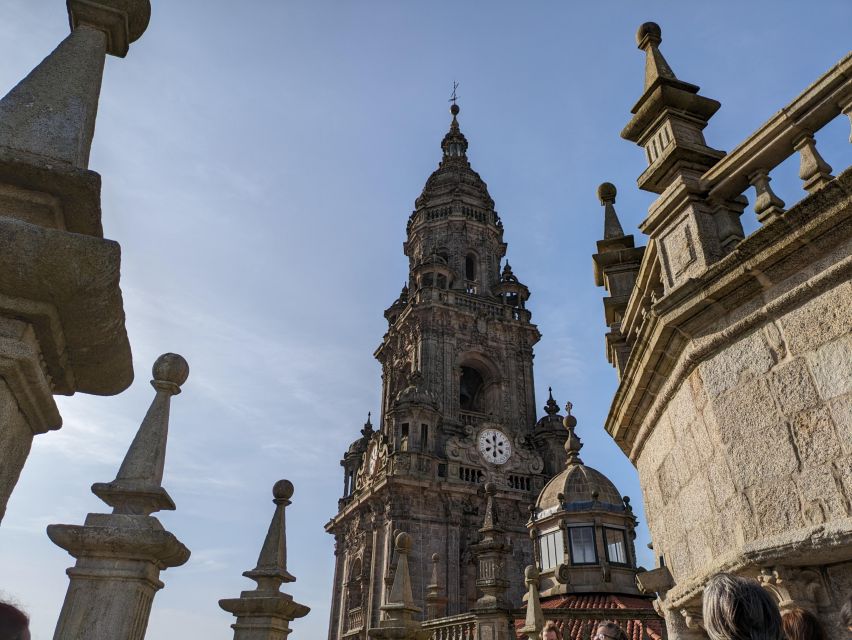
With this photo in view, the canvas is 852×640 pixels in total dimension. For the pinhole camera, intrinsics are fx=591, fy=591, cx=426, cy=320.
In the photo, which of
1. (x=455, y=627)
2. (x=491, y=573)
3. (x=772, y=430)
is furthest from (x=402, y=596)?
(x=455, y=627)

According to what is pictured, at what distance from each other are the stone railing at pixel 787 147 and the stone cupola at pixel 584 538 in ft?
52.8

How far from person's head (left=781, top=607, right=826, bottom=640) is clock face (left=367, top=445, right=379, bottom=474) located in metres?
30.2

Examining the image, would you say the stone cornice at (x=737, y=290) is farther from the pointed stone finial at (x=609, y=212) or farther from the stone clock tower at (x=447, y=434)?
the stone clock tower at (x=447, y=434)

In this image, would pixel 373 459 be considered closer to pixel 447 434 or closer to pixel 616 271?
pixel 447 434

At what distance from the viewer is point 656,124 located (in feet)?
17.1

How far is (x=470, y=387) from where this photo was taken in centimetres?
3662

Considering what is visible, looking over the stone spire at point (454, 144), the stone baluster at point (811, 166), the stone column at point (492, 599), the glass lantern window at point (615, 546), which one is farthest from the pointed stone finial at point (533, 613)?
the stone spire at point (454, 144)

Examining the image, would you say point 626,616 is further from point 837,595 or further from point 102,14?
point 102,14

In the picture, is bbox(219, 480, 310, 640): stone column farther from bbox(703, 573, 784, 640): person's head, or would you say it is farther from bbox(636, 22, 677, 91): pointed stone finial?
bbox(636, 22, 677, 91): pointed stone finial

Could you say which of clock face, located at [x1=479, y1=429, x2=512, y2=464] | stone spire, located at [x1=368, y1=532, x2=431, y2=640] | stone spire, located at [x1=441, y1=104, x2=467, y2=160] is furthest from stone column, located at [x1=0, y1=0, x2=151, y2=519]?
stone spire, located at [x1=441, y1=104, x2=467, y2=160]

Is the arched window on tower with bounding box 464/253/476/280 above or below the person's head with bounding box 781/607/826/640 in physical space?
above

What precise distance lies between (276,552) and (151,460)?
8.89ft

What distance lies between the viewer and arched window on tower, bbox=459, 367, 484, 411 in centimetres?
3616

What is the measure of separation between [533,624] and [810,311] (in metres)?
11.0
